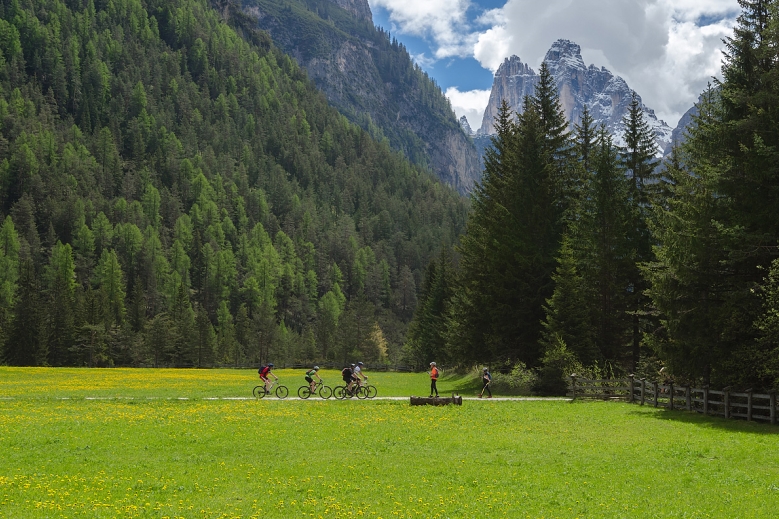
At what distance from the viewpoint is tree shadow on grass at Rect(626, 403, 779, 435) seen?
2308cm

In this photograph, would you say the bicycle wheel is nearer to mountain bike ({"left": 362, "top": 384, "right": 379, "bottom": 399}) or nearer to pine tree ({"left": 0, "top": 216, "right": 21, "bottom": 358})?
mountain bike ({"left": 362, "top": 384, "right": 379, "bottom": 399})

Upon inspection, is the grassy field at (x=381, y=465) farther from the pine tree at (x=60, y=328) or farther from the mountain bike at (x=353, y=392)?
the pine tree at (x=60, y=328)

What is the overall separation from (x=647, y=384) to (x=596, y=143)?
22708 mm

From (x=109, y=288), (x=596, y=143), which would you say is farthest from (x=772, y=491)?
(x=109, y=288)

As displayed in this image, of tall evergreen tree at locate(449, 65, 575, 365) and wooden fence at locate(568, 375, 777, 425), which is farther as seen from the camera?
tall evergreen tree at locate(449, 65, 575, 365)

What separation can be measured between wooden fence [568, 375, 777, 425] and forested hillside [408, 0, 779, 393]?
0.70 m

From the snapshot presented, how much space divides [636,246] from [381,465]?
30.7 metres

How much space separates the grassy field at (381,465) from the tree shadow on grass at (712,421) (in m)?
0.13

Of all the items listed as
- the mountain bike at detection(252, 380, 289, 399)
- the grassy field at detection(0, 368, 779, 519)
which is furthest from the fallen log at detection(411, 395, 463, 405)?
the mountain bike at detection(252, 380, 289, 399)

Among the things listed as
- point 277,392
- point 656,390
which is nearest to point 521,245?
point 656,390

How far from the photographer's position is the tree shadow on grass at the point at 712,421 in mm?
23078

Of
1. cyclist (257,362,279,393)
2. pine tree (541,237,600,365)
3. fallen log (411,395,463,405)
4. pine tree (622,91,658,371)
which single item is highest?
pine tree (622,91,658,371)

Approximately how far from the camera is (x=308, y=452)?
18703 mm

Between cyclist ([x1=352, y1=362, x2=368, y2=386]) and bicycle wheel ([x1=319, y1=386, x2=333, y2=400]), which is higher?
cyclist ([x1=352, y1=362, x2=368, y2=386])
